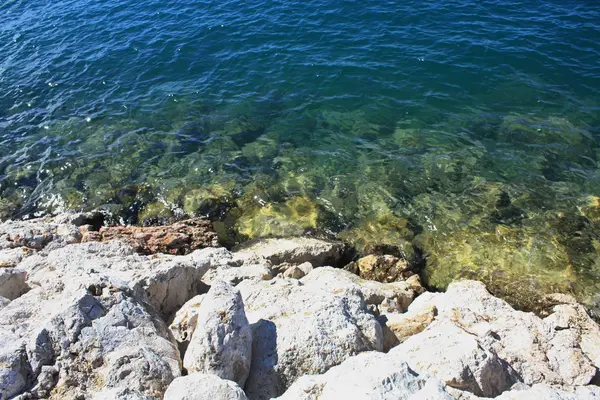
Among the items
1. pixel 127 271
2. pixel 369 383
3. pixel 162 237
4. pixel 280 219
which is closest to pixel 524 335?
pixel 369 383

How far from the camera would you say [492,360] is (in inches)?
307

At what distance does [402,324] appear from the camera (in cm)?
1009

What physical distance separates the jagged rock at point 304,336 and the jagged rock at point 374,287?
1134 millimetres

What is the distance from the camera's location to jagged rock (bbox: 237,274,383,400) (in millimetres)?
7836

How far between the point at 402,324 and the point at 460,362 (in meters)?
2.53

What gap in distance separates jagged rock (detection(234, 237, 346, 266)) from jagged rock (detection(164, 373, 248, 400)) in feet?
22.7

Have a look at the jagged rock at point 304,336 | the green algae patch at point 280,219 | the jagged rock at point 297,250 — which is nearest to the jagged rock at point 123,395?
the jagged rock at point 304,336

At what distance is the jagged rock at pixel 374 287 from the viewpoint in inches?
433

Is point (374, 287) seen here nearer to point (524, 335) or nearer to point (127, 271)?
point (524, 335)

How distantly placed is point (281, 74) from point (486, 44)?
10799mm

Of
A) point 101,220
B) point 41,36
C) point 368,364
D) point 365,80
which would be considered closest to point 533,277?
point 368,364

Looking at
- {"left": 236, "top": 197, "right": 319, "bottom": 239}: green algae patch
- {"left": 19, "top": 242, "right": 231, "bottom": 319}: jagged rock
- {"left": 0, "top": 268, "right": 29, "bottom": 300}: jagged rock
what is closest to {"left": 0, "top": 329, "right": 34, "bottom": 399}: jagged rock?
{"left": 19, "top": 242, "right": 231, "bottom": 319}: jagged rock

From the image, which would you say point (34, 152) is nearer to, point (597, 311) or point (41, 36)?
point (41, 36)

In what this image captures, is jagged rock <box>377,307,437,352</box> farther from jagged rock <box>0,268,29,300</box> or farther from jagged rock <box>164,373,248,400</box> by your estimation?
jagged rock <box>0,268,29,300</box>
